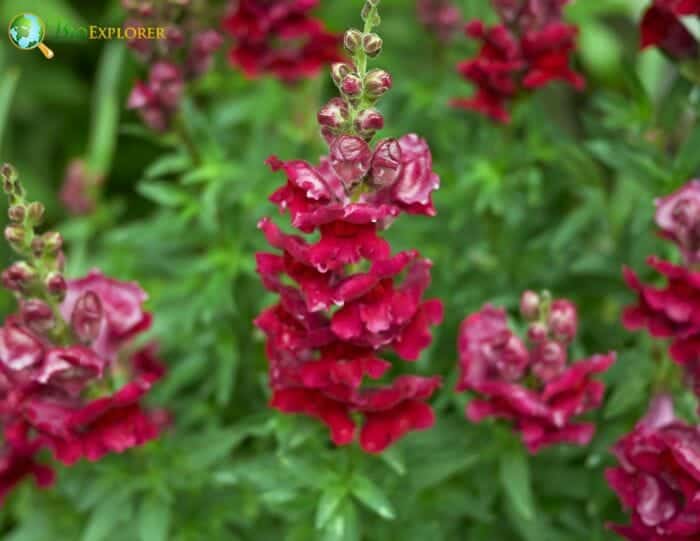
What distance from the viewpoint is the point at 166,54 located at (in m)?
2.01

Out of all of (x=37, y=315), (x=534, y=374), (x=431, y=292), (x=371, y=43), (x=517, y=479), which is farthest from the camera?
(x=431, y=292)

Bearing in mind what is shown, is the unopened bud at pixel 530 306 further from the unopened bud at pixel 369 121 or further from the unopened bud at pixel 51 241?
the unopened bud at pixel 51 241

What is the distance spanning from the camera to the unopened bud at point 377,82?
1.35m

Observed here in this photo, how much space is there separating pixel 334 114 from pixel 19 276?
53 cm

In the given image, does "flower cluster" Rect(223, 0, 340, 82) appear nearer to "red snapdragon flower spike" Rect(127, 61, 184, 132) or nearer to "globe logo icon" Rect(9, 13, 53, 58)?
"red snapdragon flower spike" Rect(127, 61, 184, 132)

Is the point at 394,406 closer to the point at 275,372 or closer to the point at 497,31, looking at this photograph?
the point at 275,372

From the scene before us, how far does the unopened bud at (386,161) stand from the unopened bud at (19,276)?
53 cm

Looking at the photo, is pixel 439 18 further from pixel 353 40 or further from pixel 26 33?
pixel 353 40

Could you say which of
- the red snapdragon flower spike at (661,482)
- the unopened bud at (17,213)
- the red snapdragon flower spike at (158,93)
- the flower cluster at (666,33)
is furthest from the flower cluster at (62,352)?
the flower cluster at (666,33)

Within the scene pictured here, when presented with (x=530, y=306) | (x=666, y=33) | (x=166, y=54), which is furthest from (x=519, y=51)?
(x=166, y=54)

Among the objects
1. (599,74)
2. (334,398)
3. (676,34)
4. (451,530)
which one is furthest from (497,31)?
(599,74)

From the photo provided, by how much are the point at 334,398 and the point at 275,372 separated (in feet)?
0.32

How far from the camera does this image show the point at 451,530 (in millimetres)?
2033

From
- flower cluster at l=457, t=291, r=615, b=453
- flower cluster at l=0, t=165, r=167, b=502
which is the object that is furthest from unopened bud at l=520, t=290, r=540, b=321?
flower cluster at l=0, t=165, r=167, b=502
